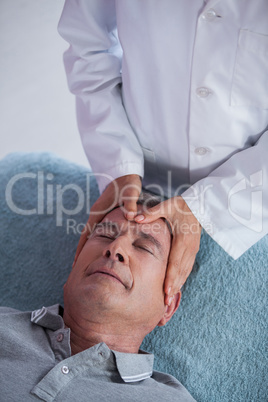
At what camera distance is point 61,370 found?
1180 mm

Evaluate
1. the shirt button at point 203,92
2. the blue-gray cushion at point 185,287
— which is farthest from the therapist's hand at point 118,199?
the shirt button at point 203,92

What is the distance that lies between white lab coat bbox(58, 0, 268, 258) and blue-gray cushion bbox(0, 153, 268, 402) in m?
0.21

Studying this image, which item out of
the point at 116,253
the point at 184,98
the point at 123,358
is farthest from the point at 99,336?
the point at 184,98

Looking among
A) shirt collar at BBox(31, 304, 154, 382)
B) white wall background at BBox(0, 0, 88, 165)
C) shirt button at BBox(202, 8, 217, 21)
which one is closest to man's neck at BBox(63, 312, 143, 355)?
shirt collar at BBox(31, 304, 154, 382)

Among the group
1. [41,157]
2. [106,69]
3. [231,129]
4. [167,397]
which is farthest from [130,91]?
[167,397]

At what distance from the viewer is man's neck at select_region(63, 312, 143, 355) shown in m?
1.33

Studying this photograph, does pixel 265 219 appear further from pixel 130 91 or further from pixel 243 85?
pixel 130 91

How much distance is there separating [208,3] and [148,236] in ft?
2.19

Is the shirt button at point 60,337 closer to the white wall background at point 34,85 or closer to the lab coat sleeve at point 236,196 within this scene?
the lab coat sleeve at point 236,196

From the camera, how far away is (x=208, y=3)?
3.76ft

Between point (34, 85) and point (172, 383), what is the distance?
2053 millimetres

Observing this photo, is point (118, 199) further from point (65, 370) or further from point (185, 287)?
point (65, 370)

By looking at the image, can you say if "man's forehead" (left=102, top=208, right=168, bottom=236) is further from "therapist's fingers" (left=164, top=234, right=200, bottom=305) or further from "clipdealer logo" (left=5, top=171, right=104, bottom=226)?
"clipdealer logo" (left=5, top=171, right=104, bottom=226)

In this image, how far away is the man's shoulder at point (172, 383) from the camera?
1272 millimetres
